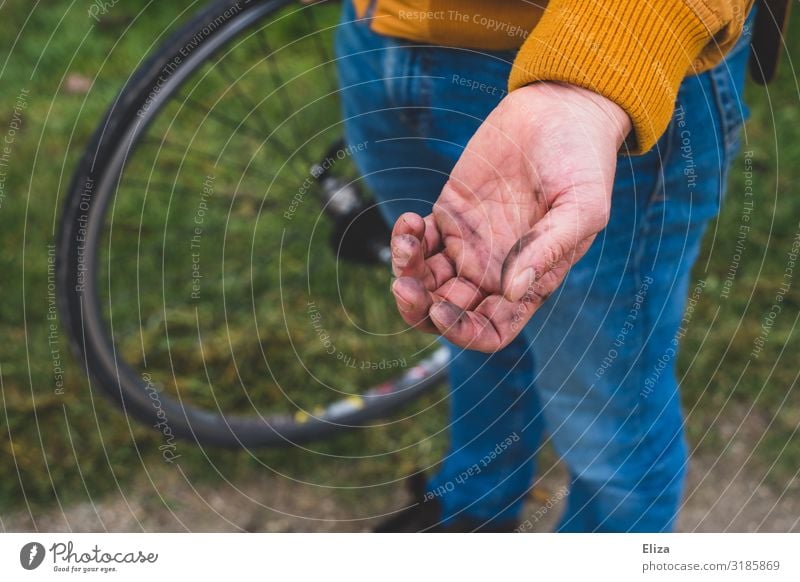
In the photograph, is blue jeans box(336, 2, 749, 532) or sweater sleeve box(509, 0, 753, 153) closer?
sweater sleeve box(509, 0, 753, 153)

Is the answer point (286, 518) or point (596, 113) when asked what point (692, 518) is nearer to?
point (286, 518)

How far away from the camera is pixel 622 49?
566mm

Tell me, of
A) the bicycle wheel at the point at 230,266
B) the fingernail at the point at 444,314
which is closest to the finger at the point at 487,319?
the fingernail at the point at 444,314

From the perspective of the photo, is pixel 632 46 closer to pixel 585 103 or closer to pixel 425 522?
pixel 585 103

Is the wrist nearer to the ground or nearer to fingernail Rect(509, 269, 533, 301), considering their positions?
fingernail Rect(509, 269, 533, 301)

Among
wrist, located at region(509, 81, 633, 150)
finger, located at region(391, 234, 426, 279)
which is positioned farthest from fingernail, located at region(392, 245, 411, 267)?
wrist, located at region(509, 81, 633, 150)

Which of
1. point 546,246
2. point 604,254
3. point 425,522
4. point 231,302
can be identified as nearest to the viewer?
point 546,246

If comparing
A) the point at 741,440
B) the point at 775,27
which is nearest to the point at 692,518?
the point at 741,440

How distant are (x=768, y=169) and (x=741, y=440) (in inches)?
22.5

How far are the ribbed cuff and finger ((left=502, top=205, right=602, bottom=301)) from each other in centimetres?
9

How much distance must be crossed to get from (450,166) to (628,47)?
0.22m

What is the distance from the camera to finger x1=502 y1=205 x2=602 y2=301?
1.78 ft

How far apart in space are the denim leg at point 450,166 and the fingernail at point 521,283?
0.19 m

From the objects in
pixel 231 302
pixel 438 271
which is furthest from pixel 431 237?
pixel 231 302
